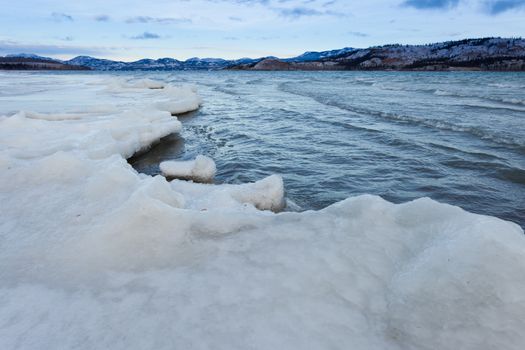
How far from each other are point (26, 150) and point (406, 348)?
→ 21.5ft

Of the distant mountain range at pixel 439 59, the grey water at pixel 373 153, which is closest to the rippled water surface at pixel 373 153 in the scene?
the grey water at pixel 373 153

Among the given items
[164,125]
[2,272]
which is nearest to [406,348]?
[2,272]

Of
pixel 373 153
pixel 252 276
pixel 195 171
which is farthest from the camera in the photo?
pixel 373 153

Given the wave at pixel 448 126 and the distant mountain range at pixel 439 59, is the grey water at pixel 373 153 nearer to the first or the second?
the wave at pixel 448 126

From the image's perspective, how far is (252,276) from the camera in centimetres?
271

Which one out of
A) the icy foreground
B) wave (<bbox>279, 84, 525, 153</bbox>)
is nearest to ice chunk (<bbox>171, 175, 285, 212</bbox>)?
the icy foreground

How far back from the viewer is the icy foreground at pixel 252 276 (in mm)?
2168

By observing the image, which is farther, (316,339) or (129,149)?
(129,149)

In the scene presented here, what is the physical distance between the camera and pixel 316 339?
7.01 feet

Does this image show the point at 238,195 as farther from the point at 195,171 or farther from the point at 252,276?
the point at 252,276

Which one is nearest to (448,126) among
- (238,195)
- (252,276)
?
(238,195)

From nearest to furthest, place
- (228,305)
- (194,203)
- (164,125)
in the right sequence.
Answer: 1. (228,305)
2. (194,203)
3. (164,125)

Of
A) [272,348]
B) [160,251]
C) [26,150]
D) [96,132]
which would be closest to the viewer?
[272,348]

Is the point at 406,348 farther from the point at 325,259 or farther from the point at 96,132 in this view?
the point at 96,132
